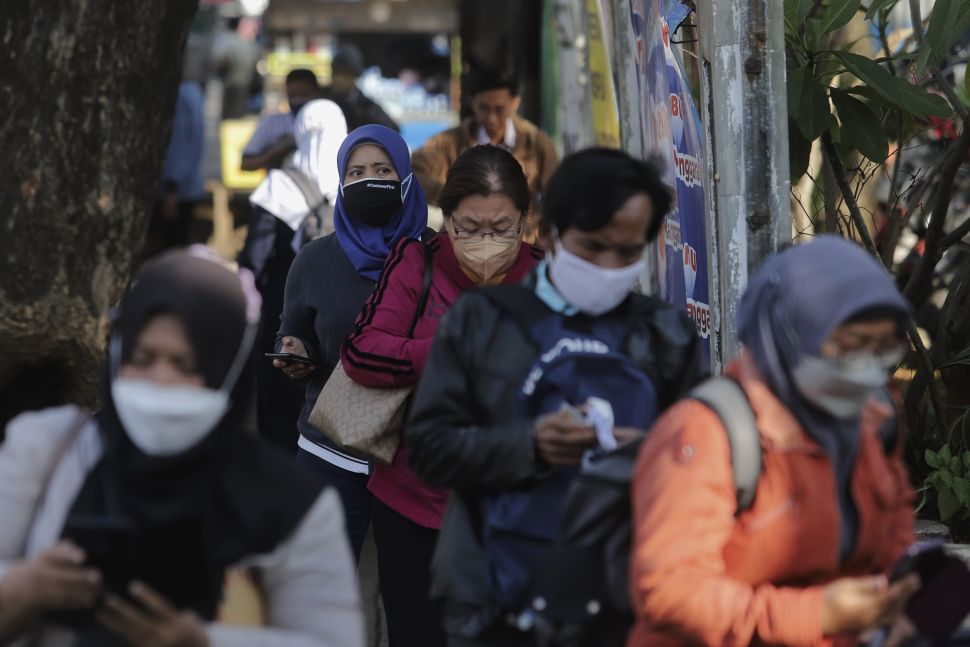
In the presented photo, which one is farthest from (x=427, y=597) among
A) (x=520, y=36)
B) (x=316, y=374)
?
(x=520, y=36)

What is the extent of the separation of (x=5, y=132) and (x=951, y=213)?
4.76 metres

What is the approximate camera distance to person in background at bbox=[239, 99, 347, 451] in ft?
21.2

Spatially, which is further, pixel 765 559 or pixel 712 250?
pixel 712 250

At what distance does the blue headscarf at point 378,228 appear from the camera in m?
4.80

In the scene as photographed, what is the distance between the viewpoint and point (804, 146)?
5.22m

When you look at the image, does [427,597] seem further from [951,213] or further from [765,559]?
[951,213]

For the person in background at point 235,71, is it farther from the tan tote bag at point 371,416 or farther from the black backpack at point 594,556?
the black backpack at point 594,556

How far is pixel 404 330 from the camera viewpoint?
13.4 feet

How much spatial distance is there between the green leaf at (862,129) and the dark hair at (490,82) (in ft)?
9.45

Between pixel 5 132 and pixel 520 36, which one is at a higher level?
pixel 520 36

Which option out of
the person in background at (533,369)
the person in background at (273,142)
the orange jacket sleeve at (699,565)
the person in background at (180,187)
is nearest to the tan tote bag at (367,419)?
the person in background at (533,369)

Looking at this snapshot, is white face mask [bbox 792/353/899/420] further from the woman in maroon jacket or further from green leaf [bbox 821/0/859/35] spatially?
green leaf [bbox 821/0/859/35]

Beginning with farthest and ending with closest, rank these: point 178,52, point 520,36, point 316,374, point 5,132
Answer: point 520,36 < point 178,52 < point 5,132 < point 316,374

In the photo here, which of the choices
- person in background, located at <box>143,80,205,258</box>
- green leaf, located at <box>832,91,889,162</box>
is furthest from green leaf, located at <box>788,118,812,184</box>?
person in background, located at <box>143,80,205,258</box>
